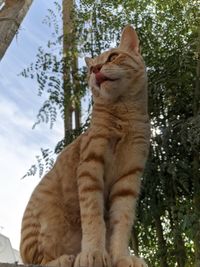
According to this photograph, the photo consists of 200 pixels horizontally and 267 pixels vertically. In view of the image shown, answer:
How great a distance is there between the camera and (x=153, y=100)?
157 inches

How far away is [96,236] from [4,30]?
6.39 ft

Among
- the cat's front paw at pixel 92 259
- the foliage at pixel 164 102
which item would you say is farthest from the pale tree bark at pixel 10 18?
the cat's front paw at pixel 92 259

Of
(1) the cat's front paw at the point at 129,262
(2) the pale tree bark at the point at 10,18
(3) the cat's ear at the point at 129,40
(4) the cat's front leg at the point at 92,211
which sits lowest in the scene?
(1) the cat's front paw at the point at 129,262

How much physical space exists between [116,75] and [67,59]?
9.78 feet

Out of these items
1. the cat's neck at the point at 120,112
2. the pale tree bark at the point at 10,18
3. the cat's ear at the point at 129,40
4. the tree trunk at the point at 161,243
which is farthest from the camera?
the tree trunk at the point at 161,243

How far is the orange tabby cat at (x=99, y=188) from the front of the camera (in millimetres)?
1623

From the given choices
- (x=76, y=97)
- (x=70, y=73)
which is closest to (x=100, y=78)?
(x=76, y=97)

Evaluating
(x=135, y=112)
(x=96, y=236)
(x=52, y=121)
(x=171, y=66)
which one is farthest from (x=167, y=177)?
(x=96, y=236)

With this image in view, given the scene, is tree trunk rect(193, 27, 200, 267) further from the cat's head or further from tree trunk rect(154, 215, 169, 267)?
the cat's head

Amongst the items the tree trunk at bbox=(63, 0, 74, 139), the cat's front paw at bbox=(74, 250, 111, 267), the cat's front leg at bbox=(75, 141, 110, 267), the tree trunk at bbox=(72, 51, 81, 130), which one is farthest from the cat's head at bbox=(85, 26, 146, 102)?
the tree trunk at bbox=(72, 51, 81, 130)

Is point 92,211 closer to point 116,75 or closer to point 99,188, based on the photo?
point 99,188

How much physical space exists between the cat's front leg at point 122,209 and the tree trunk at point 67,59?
2.44 m

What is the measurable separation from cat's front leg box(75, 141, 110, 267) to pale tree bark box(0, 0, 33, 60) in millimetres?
1605

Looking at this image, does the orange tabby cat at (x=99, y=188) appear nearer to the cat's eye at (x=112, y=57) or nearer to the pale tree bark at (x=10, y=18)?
Result: the cat's eye at (x=112, y=57)
